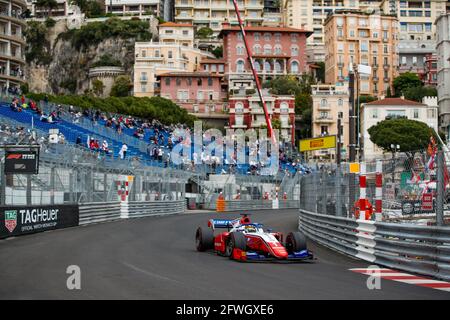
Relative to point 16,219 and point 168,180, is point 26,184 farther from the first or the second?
point 168,180

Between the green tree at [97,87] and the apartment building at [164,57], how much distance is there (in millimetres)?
7895

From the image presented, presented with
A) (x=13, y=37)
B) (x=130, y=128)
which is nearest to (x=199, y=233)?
(x=130, y=128)

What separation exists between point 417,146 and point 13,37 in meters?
50.7

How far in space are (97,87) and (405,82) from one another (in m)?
55.0

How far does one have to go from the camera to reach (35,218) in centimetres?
2411

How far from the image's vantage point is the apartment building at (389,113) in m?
106

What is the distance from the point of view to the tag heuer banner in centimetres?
2180

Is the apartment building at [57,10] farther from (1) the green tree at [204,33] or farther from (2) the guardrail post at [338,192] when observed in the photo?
(2) the guardrail post at [338,192]

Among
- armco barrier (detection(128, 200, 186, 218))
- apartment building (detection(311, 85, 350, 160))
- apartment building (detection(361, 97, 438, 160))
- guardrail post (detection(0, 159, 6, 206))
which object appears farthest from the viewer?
apartment building (detection(311, 85, 350, 160))

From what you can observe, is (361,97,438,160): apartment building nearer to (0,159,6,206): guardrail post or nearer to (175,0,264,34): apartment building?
(175,0,264,34): apartment building

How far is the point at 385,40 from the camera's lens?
140500 mm

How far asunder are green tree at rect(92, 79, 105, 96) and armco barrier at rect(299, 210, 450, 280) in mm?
123503

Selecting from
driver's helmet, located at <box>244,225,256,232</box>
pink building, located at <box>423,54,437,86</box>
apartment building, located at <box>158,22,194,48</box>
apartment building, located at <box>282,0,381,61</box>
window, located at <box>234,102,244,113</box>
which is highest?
apartment building, located at <box>282,0,381,61</box>

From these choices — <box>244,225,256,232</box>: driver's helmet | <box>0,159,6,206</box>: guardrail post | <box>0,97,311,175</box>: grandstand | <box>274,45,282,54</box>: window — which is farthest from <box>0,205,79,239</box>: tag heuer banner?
<box>274,45,282,54</box>: window
